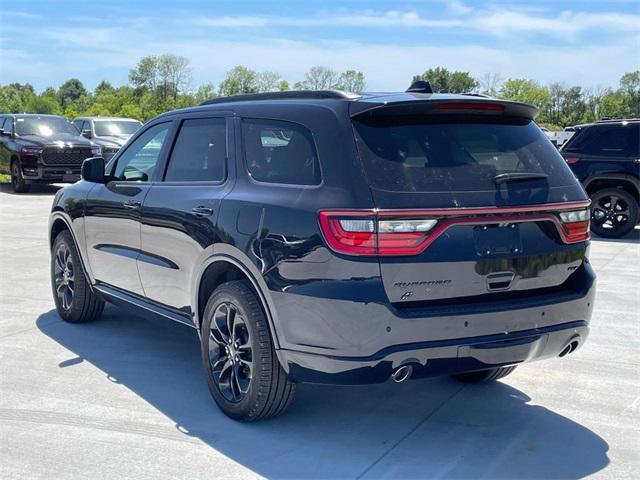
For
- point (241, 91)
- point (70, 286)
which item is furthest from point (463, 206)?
point (241, 91)

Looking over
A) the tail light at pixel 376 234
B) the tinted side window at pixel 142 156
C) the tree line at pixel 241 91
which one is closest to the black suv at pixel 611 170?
the tinted side window at pixel 142 156

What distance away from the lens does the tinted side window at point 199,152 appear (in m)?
4.71

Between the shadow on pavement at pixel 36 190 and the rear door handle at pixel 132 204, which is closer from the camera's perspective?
the rear door handle at pixel 132 204

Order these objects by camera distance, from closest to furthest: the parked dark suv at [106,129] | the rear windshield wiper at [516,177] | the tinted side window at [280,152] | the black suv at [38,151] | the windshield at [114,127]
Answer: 1. the rear windshield wiper at [516,177]
2. the tinted side window at [280,152]
3. the black suv at [38,151]
4. the parked dark suv at [106,129]
5. the windshield at [114,127]

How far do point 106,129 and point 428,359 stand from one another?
66.2ft

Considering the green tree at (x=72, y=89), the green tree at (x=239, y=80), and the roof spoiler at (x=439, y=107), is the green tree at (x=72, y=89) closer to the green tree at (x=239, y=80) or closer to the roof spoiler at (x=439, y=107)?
the green tree at (x=239, y=80)

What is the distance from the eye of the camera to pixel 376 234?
357 cm

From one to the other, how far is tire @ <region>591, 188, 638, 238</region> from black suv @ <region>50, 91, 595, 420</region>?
8.53m

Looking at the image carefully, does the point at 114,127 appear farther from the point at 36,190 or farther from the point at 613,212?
the point at 613,212

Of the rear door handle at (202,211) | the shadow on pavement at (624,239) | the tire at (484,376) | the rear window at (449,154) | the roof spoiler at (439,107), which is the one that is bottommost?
the shadow on pavement at (624,239)

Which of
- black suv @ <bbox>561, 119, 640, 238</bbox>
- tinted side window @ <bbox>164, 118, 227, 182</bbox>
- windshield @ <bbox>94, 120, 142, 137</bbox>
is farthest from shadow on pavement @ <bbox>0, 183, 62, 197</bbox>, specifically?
tinted side window @ <bbox>164, 118, 227, 182</bbox>

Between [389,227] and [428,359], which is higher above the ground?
[389,227]

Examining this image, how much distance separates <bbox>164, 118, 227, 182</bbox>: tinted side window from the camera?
471cm

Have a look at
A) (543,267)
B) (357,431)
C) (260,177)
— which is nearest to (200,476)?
(357,431)
